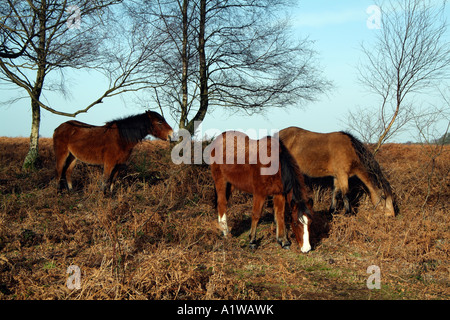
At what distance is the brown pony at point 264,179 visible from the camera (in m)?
6.26

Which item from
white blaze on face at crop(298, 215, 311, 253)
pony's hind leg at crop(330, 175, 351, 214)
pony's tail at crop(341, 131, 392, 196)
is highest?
pony's tail at crop(341, 131, 392, 196)

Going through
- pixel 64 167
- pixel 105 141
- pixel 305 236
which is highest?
pixel 105 141

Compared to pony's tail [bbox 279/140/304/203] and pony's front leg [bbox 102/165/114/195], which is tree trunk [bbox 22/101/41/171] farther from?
pony's tail [bbox 279/140/304/203]

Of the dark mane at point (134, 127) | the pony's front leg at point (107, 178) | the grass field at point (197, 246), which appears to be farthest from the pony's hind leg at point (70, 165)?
the dark mane at point (134, 127)

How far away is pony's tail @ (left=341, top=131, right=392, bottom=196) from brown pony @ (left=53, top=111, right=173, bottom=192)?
15.6 feet

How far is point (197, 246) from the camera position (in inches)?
240

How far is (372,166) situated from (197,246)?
16.2ft

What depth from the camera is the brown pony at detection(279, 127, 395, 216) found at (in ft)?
28.8

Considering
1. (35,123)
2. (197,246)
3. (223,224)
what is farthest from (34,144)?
(197,246)

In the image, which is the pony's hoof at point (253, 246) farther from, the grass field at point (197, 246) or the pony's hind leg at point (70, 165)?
the pony's hind leg at point (70, 165)

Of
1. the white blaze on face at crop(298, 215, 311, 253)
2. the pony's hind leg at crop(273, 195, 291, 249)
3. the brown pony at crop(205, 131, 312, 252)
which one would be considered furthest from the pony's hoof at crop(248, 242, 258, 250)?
the white blaze on face at crop(298, 215, 311, 253)

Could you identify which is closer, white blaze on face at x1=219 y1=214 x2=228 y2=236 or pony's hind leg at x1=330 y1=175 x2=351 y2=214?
white blaze on face at x1=219 y1=214 x2=228 y2=236

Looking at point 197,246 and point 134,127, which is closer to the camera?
point 197,246

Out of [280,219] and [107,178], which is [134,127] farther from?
[280,219]
